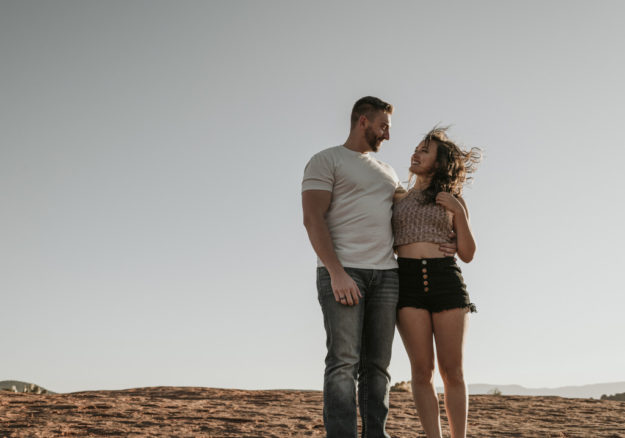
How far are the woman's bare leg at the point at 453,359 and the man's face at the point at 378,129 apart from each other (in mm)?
1295

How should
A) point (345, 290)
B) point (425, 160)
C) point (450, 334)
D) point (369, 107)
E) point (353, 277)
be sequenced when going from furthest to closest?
1. point (425, 160)
2. point (369, 107)
3. point (450, 334)
4. point (353, 277)
5. point (345, 290)

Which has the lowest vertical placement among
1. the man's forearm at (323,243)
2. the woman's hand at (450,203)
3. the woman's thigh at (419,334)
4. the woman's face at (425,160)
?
the woman's thigh at (419,334)

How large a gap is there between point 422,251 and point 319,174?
2.95ft

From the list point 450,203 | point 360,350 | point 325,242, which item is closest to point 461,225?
point 450,203

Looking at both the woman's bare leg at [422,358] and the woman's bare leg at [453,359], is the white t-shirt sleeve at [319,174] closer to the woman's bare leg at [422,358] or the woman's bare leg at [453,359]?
the woman's bare leg at [422,358]

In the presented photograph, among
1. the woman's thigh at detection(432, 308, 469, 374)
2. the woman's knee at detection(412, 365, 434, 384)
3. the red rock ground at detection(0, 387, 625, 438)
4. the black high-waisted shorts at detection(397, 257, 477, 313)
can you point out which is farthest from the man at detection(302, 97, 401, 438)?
the red rock ground at detection(0, 387, 625, 438)

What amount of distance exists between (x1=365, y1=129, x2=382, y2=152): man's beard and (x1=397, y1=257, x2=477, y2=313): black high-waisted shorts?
86 centimetres

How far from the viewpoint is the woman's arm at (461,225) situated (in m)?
4.02

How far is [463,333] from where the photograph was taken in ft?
12.7

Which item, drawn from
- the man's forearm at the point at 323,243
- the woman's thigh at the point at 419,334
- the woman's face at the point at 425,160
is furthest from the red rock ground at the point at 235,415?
the woman's face at the point at 425,160

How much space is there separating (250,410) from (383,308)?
406cm

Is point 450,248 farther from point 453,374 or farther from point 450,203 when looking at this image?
point 453,374

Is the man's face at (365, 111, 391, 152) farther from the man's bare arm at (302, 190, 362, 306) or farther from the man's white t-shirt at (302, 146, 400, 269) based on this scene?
the man's bare arm at (302, 190, 362, 306)

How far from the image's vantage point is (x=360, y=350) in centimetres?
376
